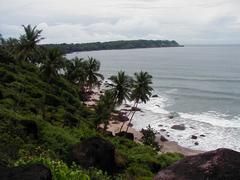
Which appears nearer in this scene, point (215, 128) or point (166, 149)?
point (166, 149)

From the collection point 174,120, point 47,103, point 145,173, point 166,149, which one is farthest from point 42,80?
point 145,173

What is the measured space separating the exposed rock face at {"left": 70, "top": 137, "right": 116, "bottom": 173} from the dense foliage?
0.94 meters

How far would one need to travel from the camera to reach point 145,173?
39.3 m

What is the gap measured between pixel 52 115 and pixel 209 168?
51.9 meters

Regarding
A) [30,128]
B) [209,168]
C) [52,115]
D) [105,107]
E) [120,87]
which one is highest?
[209,168]

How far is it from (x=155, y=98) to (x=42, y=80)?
119 ft

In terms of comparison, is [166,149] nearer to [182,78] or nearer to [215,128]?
[215,128]

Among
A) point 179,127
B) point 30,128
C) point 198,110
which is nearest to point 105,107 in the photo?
point 179,127

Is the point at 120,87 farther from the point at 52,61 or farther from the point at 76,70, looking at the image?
the point at 76,70

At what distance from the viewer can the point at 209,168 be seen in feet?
44.3

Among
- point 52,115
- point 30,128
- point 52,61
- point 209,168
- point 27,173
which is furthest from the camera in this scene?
point 52,115

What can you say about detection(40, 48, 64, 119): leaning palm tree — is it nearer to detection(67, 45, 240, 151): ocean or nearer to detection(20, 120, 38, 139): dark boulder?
detection(20, 120, 38, 139): dark boulder

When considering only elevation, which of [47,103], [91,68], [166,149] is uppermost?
[91,68]

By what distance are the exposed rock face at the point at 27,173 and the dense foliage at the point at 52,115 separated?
1553mm
